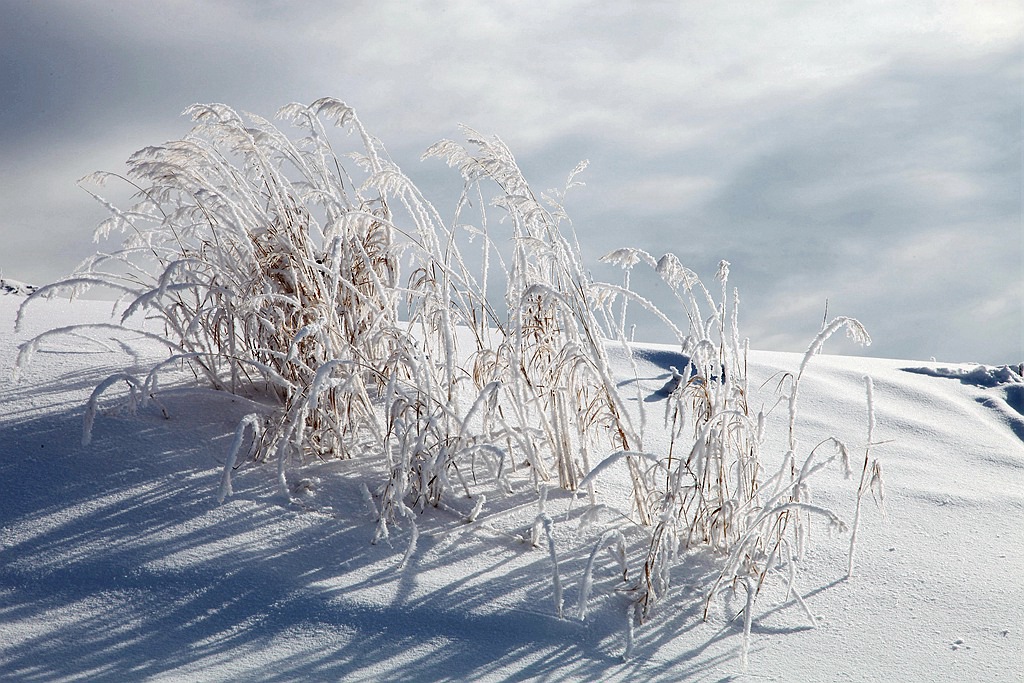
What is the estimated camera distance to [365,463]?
2121 mm

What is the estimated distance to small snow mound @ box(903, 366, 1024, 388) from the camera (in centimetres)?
402

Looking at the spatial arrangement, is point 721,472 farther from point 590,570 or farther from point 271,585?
point 271,585

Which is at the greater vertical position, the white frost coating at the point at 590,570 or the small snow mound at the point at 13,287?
the small snow mound at the point at 13,287

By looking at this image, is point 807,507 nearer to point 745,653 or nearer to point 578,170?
point 745,653

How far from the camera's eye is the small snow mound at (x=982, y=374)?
4020mm

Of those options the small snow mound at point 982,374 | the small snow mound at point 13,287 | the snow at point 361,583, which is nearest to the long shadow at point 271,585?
the snow at point 361,583

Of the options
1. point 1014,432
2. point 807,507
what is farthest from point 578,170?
point 1014,432

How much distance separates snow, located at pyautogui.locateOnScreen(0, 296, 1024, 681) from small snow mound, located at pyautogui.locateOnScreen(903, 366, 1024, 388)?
6.00 feet

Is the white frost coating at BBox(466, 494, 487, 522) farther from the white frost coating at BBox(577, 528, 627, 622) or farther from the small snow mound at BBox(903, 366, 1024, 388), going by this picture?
the small snow mound at BBox(903, 366, 1024, 388)

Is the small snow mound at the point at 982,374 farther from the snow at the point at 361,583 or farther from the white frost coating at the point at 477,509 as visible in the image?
the white frost coating at the point at 477,509

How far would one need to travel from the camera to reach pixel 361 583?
1715mm

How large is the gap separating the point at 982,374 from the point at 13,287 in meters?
4.96

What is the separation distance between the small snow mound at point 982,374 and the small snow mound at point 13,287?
14.9 ft

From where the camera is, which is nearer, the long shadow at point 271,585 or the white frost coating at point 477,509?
the long shadow at point 271,585
